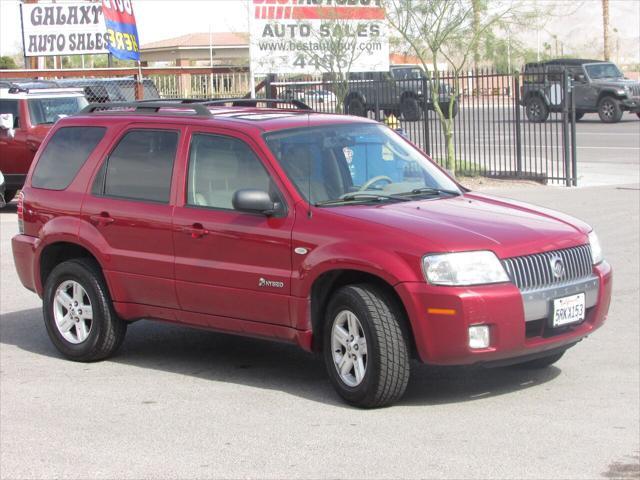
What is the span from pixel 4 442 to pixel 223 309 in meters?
1.73

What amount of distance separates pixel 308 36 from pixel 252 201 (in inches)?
734

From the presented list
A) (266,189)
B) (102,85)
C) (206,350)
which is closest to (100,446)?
(266,189)

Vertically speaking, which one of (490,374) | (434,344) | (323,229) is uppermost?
(323,229)

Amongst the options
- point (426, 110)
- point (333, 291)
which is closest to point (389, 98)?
point (426, 110)

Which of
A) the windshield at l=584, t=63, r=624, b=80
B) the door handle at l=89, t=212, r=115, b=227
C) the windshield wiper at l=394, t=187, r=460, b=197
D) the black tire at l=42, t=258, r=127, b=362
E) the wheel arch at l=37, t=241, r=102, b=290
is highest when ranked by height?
the windshield at l=584, t=63, r=624, b=80

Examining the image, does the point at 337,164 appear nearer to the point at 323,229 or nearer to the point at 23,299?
the point at 323,229

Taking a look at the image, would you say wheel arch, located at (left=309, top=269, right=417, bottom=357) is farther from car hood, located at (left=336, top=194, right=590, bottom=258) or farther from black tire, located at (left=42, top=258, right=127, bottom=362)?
black tire, located at (left=42, top=258, right=127, bottom=362)

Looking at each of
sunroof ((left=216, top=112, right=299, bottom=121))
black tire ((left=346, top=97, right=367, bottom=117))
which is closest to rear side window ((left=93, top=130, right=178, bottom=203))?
sunroof ((left=216, top=112, right=299, bottom=121))

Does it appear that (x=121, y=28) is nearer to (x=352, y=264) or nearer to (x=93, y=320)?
(x=93, y=320)

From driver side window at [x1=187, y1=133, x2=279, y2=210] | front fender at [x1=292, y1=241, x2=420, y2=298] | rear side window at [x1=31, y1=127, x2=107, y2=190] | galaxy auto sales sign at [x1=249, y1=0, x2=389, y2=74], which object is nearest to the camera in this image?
front fender at [x1=292, y1=241, x2=420, y2=298]

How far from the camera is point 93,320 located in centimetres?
818

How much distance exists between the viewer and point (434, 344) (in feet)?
21.2

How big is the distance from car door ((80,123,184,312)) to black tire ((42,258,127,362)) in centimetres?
14

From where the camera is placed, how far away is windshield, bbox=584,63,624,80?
1473 inches
